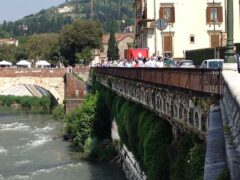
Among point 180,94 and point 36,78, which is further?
point 36,78

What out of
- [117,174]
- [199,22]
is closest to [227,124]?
[117,174]

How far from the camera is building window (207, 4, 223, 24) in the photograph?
5653cm

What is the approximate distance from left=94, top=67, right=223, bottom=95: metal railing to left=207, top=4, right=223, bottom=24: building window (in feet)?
102

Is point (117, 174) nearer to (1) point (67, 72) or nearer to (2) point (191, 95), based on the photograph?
(2) point (191, 95)

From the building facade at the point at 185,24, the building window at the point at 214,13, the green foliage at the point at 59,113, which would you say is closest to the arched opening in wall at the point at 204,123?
the building facade at the point at 185,24

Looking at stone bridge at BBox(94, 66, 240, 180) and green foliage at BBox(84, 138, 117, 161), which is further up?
stone bridge at BBox(94, 66, 240, 180)

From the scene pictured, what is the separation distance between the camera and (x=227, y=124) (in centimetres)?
950

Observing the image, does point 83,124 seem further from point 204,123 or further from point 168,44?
point 204,123

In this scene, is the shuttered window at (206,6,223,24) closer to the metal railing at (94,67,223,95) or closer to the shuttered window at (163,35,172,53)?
the shuttered window at (163,35,172,53)

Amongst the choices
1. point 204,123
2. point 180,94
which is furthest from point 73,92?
point 204,123

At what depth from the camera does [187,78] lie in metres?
16.0

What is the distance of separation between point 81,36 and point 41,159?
57862 mm

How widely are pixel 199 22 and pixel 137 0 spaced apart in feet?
55.5

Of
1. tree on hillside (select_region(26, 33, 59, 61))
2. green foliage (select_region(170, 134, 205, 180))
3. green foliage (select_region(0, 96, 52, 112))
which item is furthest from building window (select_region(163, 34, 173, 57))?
tree on hillside (select_region(26, 33, 59, 61))
